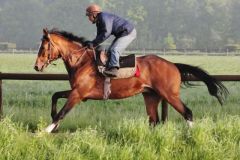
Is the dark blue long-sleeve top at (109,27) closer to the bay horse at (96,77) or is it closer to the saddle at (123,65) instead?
the saddle at (123,65)

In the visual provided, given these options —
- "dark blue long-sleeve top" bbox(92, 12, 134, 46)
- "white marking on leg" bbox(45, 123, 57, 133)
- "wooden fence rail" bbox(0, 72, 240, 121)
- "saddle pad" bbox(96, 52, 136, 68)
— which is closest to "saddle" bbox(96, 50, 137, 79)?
"saddle pad" bbox(96, 52, 136, 68)

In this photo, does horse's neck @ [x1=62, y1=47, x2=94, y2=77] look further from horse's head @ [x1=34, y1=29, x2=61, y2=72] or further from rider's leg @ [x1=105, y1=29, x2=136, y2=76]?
rider's leg @ [x1=105, y1=29, x2=136, y2=76]

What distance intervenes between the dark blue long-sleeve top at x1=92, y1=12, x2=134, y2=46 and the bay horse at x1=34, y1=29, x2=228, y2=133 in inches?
16.5

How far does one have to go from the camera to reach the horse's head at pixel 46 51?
8.28m

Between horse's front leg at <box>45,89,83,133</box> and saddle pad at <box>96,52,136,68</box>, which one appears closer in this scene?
horse's front leg at <box>45,89,83,133</box>

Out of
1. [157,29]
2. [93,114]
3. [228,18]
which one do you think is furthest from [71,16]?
[93,114]

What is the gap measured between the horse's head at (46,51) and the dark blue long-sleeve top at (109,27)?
0.68m

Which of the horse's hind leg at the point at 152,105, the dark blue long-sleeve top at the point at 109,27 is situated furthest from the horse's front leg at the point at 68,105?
the horse's hind leg at the point at 152,105

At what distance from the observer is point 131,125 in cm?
754

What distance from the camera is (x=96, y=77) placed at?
8.38m

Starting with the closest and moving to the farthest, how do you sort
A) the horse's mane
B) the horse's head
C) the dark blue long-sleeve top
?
1. the dark blue long-sleeve top
2. the horse's head
3. the horse's mane

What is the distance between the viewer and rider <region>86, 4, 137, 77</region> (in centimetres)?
816

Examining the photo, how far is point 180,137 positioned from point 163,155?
67cm

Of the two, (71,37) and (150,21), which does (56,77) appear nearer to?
(71,37)
